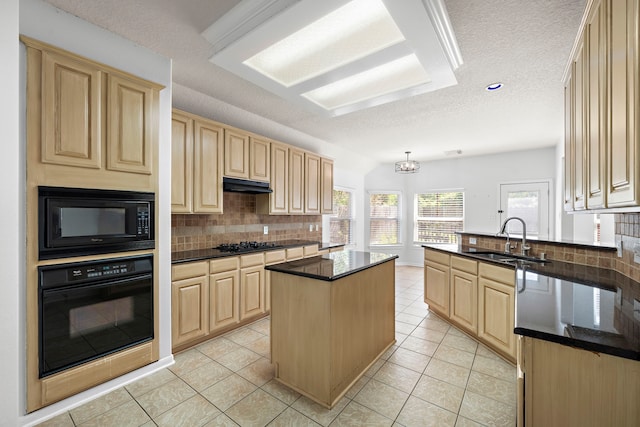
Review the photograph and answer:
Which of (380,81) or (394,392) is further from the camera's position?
(380,81)

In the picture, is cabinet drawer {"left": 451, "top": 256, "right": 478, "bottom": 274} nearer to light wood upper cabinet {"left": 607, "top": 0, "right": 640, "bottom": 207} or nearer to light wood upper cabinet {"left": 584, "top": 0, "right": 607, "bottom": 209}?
light wood upper cabinet {"left": 584, "top": 0, "right": 607, "bottom": 209}

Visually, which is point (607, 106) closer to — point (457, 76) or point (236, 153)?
point (457, 76)

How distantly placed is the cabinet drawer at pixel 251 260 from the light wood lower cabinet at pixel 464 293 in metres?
2.29

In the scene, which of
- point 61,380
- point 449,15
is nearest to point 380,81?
point 449,15

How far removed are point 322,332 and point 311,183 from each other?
2.96 meters

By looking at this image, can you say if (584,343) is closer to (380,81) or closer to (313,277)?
(313,277)

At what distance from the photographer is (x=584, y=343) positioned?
3.24ft

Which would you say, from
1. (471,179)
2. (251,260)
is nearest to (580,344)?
(251,260)

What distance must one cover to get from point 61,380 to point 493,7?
3.76 metres

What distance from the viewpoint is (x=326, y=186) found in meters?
4.91

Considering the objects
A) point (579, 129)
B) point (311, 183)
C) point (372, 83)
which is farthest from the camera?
point (311, 183)

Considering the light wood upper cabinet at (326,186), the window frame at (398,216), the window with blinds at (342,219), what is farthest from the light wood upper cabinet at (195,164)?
the window frame at (398,216)

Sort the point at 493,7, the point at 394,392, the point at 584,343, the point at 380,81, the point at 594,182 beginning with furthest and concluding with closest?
the point at 380,81 → the point at 394,392 → the point at 493,7 → the point at 594,182 → the point at 584,343

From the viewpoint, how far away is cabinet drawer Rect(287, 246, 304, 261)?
3.85 meters
